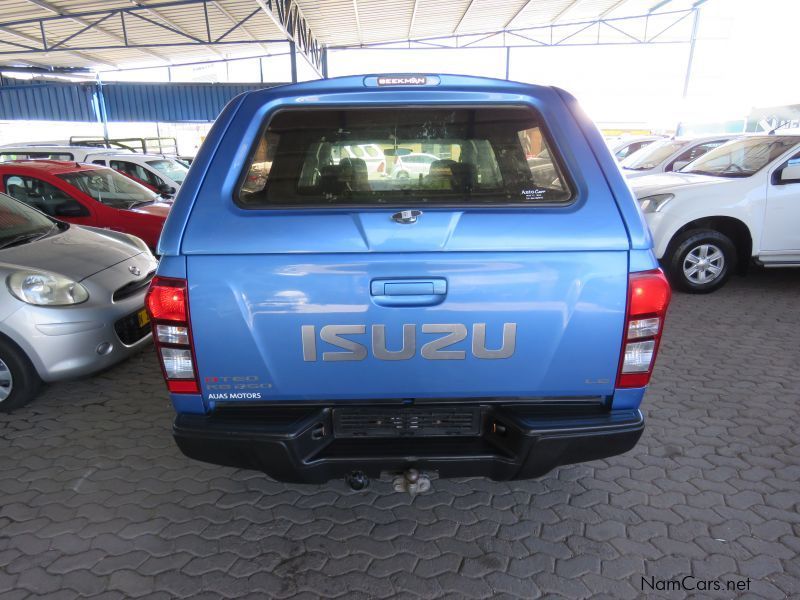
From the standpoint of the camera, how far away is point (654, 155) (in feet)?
31.3

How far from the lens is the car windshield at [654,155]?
29.8 ft

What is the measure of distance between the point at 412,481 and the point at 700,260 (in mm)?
5327

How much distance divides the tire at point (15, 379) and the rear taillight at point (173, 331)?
2047 millimetres

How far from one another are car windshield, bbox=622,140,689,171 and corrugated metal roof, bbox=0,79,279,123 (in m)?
18.6

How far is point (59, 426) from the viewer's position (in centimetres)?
340

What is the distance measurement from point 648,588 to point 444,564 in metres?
0.81

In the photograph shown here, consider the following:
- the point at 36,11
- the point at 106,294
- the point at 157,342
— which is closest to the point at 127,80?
the point at 36,11

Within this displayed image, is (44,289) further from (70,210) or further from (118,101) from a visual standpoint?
(118,101)

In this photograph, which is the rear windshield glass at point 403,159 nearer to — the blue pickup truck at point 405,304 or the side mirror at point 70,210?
the blue pickup truck at point 405,304

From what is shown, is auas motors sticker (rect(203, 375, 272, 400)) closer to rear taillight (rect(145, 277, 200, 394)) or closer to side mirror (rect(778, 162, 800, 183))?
rear taillight (rect(145, 277, 200, 394))

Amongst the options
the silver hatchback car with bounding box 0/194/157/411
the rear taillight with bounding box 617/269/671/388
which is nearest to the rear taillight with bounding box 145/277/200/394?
the rear taillight with bounding box 617/269/671/388

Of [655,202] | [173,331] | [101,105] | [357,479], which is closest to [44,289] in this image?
[173,331]

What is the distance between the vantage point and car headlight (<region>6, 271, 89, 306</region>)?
3.30m

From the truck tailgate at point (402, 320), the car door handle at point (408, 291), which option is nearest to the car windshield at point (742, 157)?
the truck tailgate at point (402, 320)
